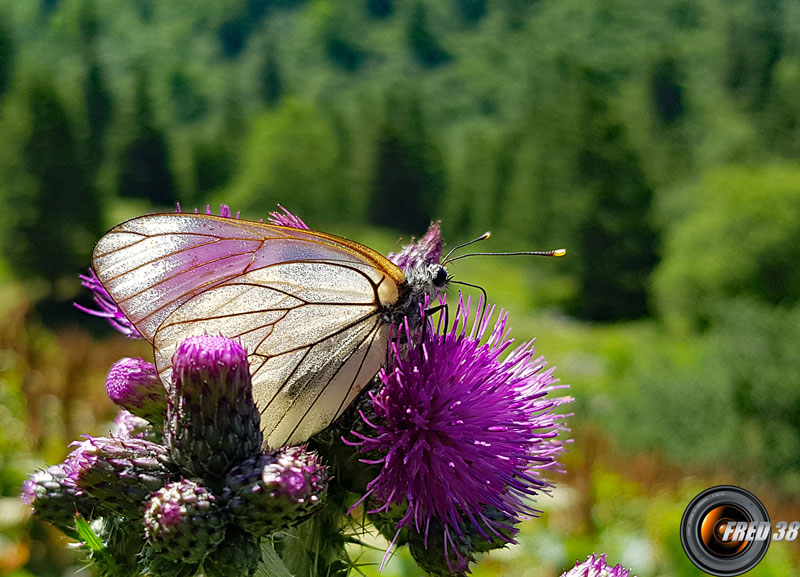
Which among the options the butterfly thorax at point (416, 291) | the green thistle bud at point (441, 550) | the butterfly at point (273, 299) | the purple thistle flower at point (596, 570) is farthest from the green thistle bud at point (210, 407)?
the purple thistle flower at point (596, 570)

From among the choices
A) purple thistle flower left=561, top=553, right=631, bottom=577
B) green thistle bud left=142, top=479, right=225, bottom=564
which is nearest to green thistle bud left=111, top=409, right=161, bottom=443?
green thistle bud left=142, top=479, right=225, bottom=564

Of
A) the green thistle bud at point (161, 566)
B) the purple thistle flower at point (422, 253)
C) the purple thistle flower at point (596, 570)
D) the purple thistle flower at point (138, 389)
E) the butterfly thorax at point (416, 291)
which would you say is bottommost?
the green thistle bud at point (161, 566)

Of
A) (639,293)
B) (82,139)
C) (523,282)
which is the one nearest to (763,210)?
(639,293)

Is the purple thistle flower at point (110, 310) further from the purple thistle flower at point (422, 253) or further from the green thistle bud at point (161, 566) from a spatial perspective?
the purple thistle flower at point (422, 253)

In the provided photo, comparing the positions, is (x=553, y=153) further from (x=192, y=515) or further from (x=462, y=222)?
(x=192, y=515)

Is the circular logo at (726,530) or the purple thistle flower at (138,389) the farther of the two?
the circular logo at (726,530)

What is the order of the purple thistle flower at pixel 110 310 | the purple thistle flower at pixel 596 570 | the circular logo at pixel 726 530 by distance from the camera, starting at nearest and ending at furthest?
the purple thistle flower at pixel 596 570 → the purple thistle flower at pixel 110 310 → the circular logo at pixel 726 530

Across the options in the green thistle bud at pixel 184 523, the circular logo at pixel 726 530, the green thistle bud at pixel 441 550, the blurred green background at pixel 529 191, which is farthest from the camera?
the blurred green background at pixel 529 191
